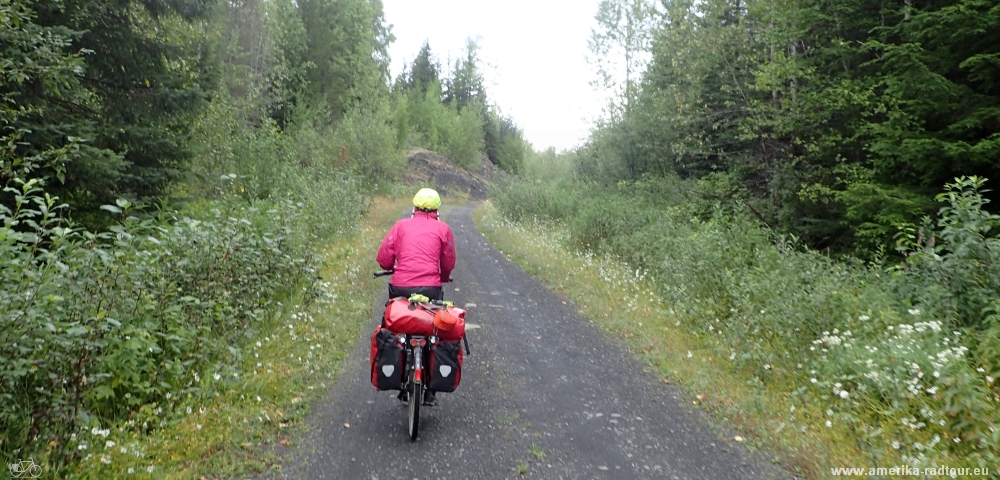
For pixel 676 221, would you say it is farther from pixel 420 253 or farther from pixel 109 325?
pixel 109 325

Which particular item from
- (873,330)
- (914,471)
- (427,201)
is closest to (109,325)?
(427,201)

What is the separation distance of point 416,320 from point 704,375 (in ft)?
11.4

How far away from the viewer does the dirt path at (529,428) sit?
4.70 meters

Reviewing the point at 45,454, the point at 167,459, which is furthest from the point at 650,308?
the point at 45,454

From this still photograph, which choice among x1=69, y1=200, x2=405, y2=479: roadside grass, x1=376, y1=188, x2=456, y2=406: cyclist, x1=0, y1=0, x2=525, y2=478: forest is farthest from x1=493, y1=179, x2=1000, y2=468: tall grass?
x1=0, y1=0, x2=525, y2=478: forest

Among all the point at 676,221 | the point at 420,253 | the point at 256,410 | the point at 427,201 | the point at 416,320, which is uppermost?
the point at 427,201

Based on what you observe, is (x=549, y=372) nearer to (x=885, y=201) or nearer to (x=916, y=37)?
(x=885, y=201)

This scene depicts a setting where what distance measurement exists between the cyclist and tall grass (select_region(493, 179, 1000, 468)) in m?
3.41

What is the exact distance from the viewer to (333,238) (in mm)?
16625

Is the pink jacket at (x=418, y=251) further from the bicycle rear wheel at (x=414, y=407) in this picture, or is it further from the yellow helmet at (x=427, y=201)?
the bicycle rear wheel at (x=414, y=407)

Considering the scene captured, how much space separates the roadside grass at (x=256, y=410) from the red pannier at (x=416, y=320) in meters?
1.23

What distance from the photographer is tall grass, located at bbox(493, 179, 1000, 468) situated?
15.1 ft

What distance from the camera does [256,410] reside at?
17.4ft

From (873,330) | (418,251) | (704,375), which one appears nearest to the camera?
(418,251)
